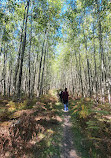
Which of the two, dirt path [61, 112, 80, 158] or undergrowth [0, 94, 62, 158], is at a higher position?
undergrowth [0, 94, 62, 158]

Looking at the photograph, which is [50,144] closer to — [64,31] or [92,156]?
[92,156]

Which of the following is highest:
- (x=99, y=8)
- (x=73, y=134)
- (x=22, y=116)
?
A: (x=99, y=8)

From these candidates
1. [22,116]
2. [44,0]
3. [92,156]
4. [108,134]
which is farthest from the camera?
[44,0]

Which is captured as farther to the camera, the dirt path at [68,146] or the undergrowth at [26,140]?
the dirt path at [68,146]

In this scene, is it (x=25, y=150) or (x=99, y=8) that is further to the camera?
(x=99, y=8)

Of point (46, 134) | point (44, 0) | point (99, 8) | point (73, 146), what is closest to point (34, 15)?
point (44, 0)

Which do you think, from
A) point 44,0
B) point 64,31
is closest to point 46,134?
point 44,0

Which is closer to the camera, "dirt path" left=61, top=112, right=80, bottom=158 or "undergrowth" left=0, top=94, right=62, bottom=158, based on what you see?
"undergrowth" left=0, top=94, right=62, bottom=158

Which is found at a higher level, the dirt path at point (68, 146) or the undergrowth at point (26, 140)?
the undergrowth at point (26, 140)

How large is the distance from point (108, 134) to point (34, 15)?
1055 centimetres

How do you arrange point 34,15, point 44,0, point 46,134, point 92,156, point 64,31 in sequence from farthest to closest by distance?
point 64,31 → point 44,0 → point 34,15 → point 46,134 → point 92,156

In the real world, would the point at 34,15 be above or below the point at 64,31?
below

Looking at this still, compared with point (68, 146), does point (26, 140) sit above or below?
above

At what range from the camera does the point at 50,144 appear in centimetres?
352
